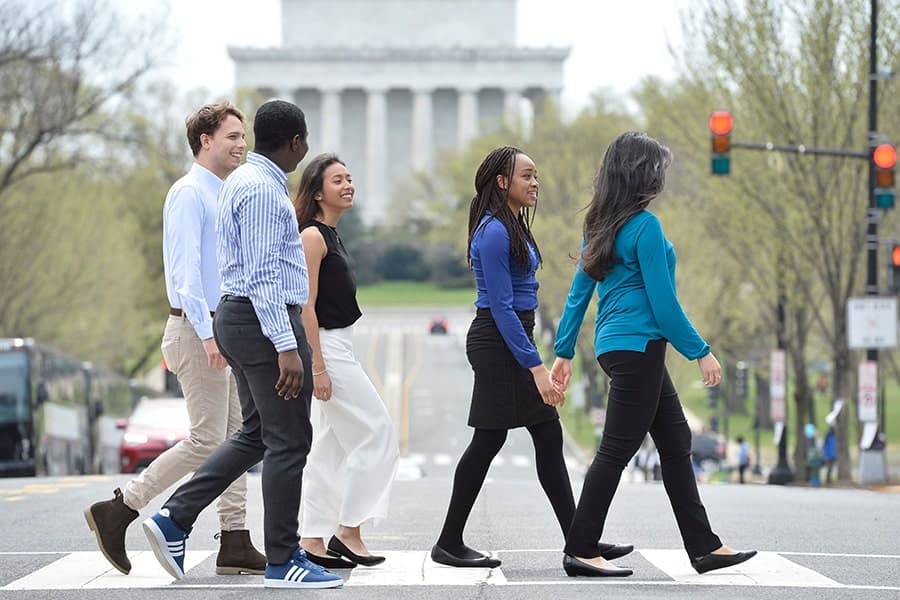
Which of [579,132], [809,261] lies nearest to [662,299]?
[809,261]

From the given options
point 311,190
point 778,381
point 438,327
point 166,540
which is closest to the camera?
point 166,540

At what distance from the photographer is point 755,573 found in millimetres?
8055

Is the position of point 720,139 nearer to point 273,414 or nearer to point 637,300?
point 637,300

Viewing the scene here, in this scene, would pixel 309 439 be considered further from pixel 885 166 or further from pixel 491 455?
pixel 885 166

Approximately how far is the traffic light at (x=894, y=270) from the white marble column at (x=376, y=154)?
116938 millimetres

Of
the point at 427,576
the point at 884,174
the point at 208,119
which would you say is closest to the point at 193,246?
the point at 208,119

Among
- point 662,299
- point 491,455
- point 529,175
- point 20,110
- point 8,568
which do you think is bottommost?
point 8,568

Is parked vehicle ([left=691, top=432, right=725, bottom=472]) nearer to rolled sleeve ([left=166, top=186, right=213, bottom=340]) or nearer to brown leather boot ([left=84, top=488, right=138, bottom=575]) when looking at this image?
rolled sleeve ([left=166, top=186, right=213, bottom=340])

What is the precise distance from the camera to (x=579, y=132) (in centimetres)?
6788

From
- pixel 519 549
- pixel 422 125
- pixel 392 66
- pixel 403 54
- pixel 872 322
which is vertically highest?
pixel 403 54

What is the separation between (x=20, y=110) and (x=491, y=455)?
1176 inches

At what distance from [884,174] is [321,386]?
1640cm

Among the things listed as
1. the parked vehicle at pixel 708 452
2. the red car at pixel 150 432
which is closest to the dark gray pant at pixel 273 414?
the red car at pixel 150 432

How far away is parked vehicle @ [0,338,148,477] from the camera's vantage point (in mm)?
29969
